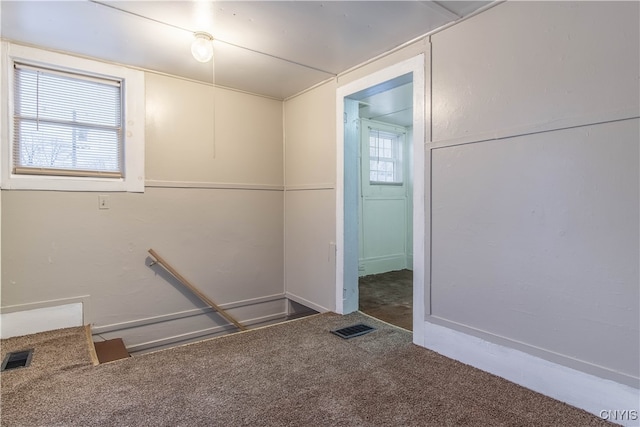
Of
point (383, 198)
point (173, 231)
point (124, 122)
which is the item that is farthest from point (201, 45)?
point (383, 198)

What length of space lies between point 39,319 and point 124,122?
1808mm

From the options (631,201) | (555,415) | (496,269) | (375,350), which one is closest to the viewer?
(631,201)

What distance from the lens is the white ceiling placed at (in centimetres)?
213

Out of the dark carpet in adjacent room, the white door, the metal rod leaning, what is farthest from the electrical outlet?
the white door

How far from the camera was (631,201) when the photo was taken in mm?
1595

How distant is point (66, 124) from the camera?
113 inches

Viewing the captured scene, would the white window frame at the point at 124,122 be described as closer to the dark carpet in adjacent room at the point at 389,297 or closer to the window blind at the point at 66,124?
the window blind at the point at 66,124

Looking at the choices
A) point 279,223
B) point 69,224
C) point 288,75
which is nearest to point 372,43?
point 288,75

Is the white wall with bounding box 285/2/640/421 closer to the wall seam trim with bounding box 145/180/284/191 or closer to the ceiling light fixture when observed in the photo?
the ceiling light fixture

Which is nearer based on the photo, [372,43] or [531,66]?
[531,66]

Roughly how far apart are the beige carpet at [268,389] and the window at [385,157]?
137 inches

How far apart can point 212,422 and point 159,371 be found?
0.74 metres

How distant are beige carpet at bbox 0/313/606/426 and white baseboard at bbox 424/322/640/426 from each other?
0.06 metres

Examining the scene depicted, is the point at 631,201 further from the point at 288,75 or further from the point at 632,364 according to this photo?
the point at 288,75
